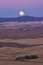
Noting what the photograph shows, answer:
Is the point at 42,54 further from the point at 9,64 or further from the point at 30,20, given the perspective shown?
the point at 30,20

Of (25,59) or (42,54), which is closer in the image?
(25,59)

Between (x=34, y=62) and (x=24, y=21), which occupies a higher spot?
(x=24, y=21)

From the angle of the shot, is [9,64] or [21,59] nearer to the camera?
[9,64]

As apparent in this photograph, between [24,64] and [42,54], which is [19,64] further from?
[42,54]

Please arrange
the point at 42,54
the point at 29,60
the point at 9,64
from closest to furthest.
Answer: the point at 9,64 → the point at 29,60 → the point at 42,54

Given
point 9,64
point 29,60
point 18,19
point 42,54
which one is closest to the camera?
point 9,64

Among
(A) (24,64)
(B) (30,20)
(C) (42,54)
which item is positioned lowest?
(A) (24,64)

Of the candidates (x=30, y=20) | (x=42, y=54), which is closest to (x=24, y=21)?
(x=30, y=20)

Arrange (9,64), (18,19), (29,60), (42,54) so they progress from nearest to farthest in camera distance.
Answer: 1. (9,64)
2. (29,60)
3. (42,54)
4. (18,19)

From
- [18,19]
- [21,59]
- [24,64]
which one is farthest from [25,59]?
[18,19]
